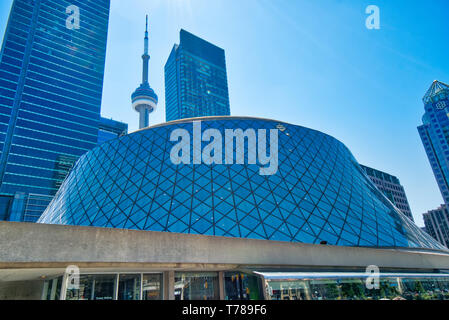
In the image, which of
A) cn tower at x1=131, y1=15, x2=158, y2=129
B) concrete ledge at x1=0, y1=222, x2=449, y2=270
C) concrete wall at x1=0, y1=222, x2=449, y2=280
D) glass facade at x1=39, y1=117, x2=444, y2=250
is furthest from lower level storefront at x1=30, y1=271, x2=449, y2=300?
cn tower at x1=131, y1=15, x2=158, y2=129

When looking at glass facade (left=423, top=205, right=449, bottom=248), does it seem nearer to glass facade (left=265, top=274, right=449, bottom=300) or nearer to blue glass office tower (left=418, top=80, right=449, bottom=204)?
blue glass office tower (left=418, top=80, right=449, bottom=204)

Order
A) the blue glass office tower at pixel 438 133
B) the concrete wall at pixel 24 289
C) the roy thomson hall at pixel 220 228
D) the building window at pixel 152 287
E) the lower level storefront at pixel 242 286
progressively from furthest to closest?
the blue glass office tower at pixel 438 133 < the concrete wall at pixel 24 289 < the building window at pixel 152 287 < the lower level storefront at pixel 242 286 < the roy thomson hall at pixel 220 228

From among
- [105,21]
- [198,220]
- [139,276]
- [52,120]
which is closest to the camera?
[139,276]

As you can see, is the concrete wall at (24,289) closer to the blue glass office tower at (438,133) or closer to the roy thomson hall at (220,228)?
the roy thomson hall at (220,228)

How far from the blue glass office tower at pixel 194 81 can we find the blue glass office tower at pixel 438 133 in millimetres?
95342

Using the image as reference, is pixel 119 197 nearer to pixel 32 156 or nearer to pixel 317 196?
pixel 317 196

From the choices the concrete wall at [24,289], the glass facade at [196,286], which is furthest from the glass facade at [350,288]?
the concrete wall at [24,289]

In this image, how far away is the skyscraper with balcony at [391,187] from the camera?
102 metres

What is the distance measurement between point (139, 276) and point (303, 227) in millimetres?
15030

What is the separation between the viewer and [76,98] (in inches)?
4313

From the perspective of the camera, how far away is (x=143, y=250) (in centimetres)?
896

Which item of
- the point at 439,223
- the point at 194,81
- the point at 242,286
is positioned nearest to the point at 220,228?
the point at 242,286

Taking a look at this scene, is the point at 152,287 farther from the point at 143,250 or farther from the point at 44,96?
the point at 44,96
